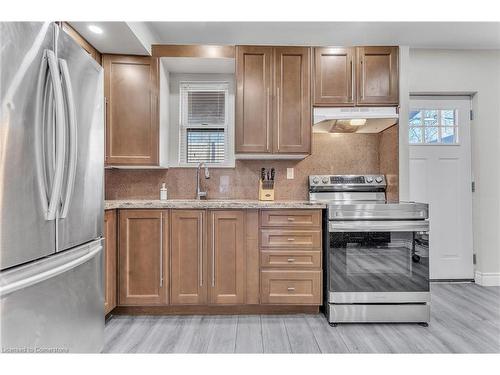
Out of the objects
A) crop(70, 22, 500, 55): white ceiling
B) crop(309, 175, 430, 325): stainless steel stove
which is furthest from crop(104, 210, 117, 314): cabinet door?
crop(309, 175, 430, 325): stainless steel stove

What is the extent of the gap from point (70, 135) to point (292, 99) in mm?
2003

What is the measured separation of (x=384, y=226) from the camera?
90.7 inches

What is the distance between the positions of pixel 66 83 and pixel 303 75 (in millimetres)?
2090

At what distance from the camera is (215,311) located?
98.1 inches

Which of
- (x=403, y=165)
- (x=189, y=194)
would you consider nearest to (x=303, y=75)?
(x=403, y=165)

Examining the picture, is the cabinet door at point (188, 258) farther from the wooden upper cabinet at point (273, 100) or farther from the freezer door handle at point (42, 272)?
the freezer door handle at point (42, 272)

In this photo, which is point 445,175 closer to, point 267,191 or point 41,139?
point 267,191

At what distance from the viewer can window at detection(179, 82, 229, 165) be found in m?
3.18

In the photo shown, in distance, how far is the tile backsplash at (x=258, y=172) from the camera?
3084 millimetres

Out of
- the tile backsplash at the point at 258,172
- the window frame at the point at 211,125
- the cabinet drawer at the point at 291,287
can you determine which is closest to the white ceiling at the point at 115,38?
the window frame at the point at 211,125

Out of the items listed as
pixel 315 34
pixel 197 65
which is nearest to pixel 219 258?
pixel 197 65

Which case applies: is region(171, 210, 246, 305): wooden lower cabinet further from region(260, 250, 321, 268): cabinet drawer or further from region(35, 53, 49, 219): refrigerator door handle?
region(35, 53, 49, 219): refrigerator door handle

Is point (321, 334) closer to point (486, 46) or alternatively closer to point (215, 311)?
point (215, 311)

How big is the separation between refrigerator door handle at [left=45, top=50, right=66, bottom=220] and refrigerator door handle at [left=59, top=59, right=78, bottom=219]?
0.17ft
